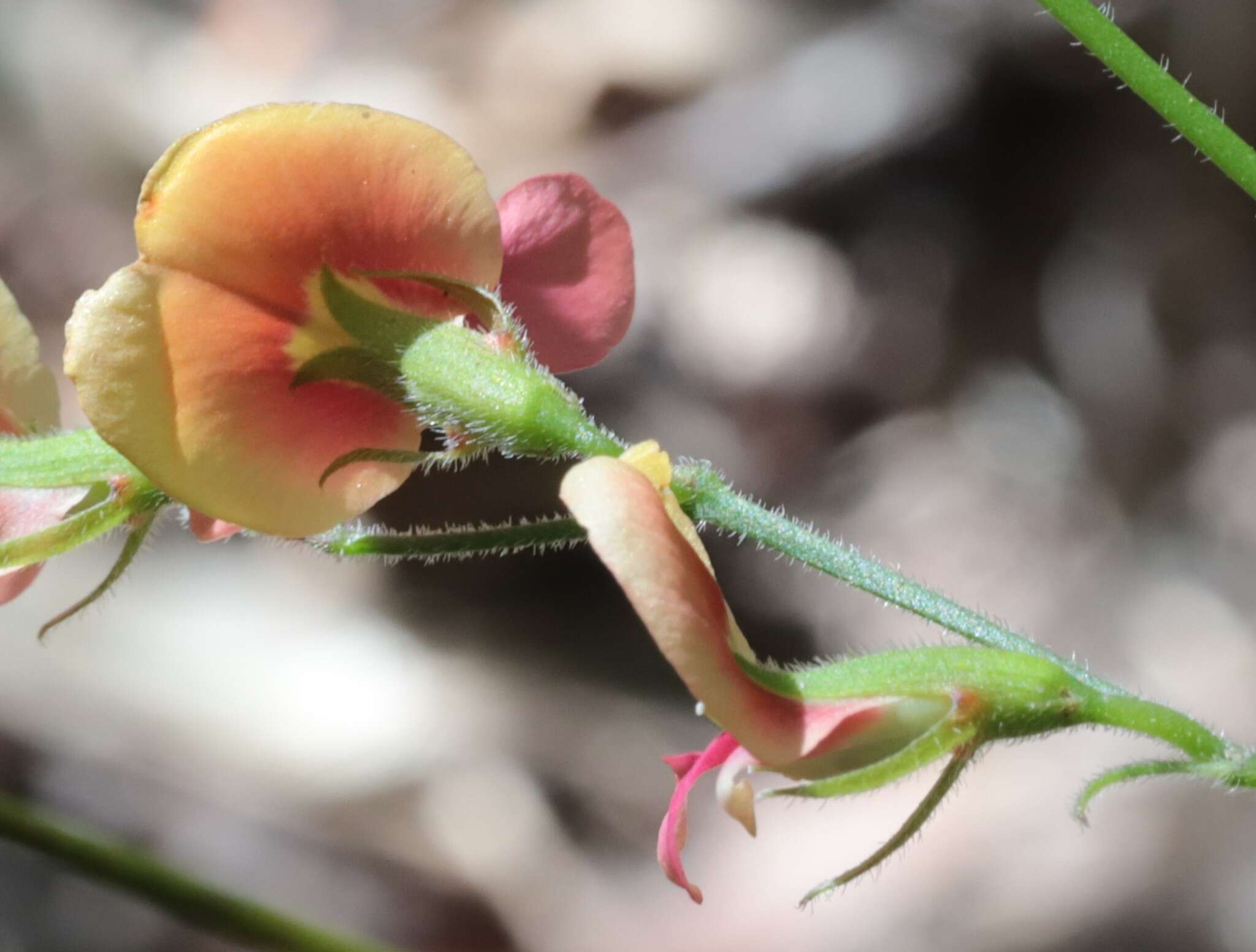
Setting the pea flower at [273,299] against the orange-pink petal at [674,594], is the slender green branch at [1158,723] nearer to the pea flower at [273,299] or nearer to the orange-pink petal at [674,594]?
the orange-pink petal at [674,594]

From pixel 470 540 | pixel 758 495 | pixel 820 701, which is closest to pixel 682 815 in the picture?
pixel 820 701

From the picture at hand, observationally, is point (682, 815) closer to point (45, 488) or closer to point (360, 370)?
point (360, 370)

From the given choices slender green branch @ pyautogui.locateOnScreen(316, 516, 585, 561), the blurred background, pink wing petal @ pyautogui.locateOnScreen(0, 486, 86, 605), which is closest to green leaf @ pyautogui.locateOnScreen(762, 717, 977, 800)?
slender green branch @ pyautogui.locateOnScreen(316, 516, 585, 561)

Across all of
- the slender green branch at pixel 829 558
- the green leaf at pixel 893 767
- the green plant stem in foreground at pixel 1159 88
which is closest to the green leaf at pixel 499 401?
the slender green branch at pixel 829 558

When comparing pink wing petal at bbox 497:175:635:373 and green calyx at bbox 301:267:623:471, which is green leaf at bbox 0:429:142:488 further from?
pink wing petal at bbox 497:175:635:373

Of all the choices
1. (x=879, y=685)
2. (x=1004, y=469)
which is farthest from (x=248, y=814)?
(x=879, y=685)

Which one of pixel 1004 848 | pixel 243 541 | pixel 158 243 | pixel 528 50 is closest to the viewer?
pixel 158 243

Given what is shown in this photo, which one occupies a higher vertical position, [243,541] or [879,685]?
[879,685]

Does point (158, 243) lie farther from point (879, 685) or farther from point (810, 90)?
point (810, 90)
